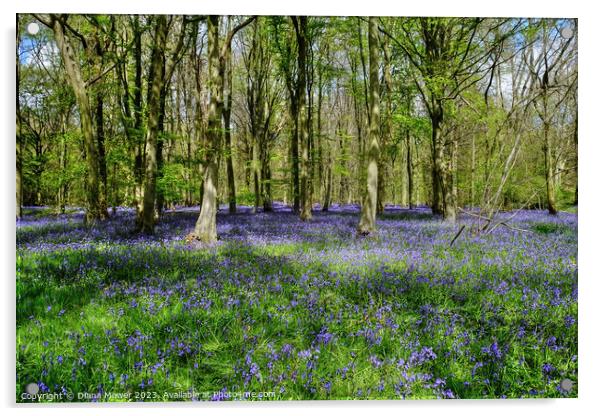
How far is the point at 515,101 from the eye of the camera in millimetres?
4805

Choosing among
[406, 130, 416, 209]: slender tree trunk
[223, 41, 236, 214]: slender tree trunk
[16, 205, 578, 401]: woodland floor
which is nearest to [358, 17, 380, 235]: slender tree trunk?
[16, 205, 578, 401]: woodland floor

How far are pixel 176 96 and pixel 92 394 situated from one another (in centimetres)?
652

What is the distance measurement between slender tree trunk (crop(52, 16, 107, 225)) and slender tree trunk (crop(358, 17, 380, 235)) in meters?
4.56

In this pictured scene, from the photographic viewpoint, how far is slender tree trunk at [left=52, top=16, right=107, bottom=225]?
4.94 meters

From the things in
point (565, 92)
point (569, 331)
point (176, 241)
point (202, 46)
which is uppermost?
point (202, 46)

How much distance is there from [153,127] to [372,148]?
440 centimetres

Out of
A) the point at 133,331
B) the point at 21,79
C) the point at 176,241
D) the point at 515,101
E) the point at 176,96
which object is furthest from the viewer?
the point at 176,96

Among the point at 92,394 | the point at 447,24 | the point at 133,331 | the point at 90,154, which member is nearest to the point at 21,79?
the point at 90,154

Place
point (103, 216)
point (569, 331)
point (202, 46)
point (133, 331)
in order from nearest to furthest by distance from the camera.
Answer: point (133, 331) → point (569, 331) → point (103, 216) → point (202, 46)

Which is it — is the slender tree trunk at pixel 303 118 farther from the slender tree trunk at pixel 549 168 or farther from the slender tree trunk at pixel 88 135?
the slender tree trunk at pixel 549 168

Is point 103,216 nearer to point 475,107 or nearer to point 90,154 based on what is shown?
point 90,154

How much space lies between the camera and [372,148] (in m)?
7.09

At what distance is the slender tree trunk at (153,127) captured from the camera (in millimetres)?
6255

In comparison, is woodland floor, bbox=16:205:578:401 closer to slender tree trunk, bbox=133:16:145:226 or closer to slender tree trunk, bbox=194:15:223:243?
slender tree trunk, bbox=194:15:223:243
